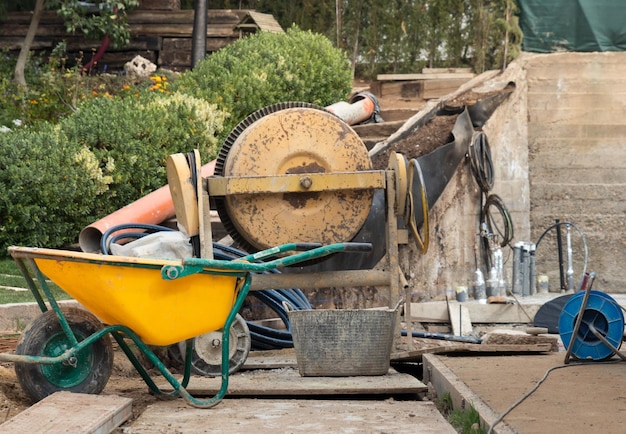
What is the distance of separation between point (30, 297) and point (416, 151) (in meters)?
4.00

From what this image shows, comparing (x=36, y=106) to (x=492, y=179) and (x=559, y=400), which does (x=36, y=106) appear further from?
(x=559, y=400)

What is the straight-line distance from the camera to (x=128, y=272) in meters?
4.70

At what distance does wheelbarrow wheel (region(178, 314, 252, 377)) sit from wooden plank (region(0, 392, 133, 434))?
144 centimetres

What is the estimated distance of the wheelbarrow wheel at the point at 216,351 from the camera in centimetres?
627

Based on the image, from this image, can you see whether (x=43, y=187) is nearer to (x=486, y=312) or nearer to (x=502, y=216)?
(x=486, y=312)

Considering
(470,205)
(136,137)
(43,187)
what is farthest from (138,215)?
(470,205)

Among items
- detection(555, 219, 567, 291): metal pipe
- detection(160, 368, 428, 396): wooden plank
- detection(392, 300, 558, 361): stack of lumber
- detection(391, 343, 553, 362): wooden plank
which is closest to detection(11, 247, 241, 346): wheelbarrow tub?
detection(160, 368, 428, 396): wooden plank

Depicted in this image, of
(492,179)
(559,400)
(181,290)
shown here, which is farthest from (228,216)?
(492,179)

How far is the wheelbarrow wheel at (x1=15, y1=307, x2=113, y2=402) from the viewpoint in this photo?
482 centimetres

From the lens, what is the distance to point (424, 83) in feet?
42.9

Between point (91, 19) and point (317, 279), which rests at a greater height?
point (91, 19)

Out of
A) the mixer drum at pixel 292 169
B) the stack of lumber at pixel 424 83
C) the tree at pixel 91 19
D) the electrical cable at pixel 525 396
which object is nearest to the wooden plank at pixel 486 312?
the mixer drum at pixel 292 169

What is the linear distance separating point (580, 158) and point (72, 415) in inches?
388

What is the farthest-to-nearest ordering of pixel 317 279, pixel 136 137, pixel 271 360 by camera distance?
pixel 136 137
pixel 271 360
pixel 317 279
